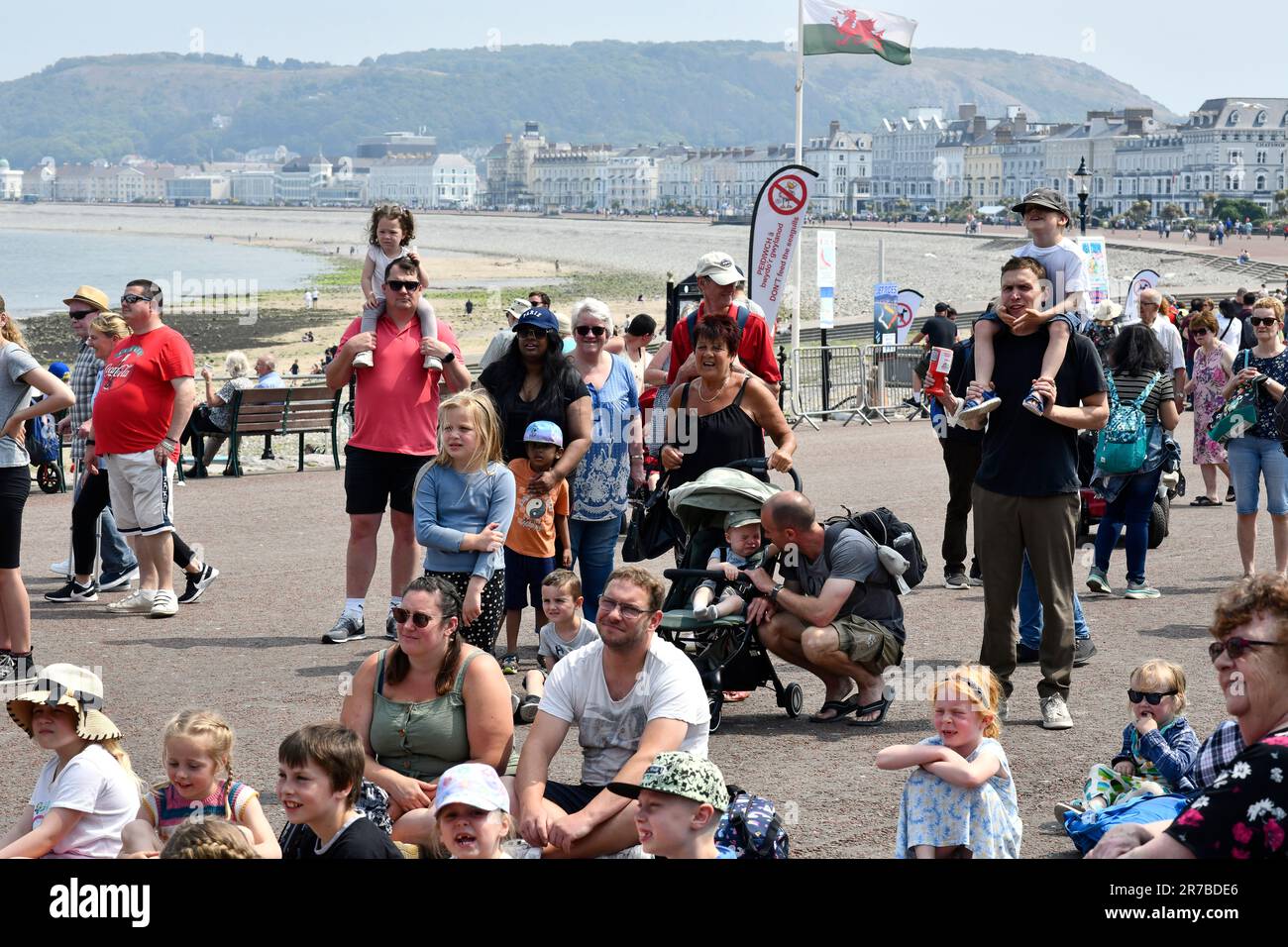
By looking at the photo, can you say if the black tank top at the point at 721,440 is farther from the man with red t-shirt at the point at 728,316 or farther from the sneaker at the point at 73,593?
the sneaker at the point at 73,593

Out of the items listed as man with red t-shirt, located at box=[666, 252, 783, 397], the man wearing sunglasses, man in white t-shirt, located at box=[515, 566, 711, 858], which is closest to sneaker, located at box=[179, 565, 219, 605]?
the man wearing sunglasses

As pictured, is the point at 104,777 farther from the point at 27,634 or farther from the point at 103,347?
the point at 103,347

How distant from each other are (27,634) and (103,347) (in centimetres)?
258

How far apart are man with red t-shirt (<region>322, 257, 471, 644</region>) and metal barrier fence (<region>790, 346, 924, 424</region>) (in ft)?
38.8

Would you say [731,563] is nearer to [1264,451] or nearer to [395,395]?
[395,395]

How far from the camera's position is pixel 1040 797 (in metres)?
6.17

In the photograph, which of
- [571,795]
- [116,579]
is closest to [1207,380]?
[116,579]

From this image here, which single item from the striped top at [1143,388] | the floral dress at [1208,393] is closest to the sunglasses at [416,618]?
the striped top at [1143,388]

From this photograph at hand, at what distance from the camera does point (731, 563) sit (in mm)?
7461

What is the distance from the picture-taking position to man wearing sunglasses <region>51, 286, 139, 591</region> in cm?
1005

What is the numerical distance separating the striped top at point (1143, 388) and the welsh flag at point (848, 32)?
48.7ft

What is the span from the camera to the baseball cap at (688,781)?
4.30m
